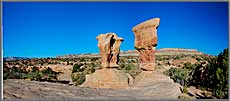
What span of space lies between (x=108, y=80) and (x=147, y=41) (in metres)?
1.93

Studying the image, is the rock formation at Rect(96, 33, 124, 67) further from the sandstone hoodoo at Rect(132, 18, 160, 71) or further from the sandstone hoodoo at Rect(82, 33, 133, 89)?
the sandstone hoodoo at Rect(132, 18, 160, 71)

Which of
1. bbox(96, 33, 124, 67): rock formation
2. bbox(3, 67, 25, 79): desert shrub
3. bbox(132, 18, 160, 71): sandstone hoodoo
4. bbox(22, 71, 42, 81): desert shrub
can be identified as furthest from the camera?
bbox(22, 71, 42, 81): desert shrub

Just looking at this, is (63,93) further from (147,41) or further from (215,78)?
(215,78)

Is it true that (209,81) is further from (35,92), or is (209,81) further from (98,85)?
(35,92)

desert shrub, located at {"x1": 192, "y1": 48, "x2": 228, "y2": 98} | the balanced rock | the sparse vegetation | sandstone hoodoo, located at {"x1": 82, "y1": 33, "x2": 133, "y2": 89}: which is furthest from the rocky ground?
sandstone hoodoo, located at {"x1": 82, "y1": 33, "x2": 133, "y2": 89}

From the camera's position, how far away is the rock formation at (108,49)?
40.4ft

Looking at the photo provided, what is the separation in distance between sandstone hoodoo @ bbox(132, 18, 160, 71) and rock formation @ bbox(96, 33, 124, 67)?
872 millimetres

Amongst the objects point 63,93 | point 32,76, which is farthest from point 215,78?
point 32,76

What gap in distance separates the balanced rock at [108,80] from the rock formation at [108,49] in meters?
0.45

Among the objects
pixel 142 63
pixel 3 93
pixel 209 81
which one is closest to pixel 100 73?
pixel 142 63

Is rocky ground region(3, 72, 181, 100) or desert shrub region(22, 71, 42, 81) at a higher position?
desert shrub region(22, 71, 42, 81)

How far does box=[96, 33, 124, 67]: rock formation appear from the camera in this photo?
1230cm

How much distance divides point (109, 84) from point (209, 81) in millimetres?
3652

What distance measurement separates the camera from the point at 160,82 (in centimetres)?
1081
